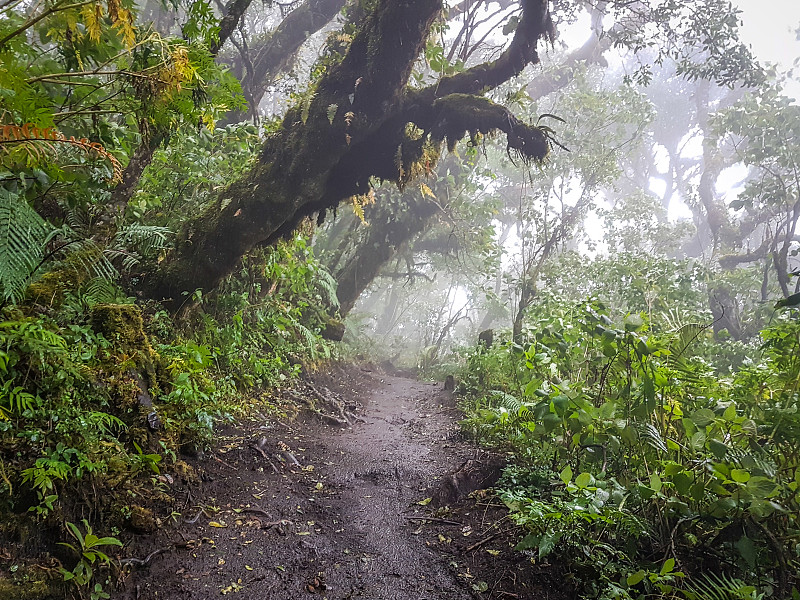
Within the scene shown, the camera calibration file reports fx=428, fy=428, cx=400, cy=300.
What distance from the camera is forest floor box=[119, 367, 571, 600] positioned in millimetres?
2449

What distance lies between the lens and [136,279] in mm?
4715

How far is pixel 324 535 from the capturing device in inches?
121

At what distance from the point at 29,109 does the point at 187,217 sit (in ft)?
10.7

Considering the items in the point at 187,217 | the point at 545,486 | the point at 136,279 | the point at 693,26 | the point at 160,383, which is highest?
the point at 693,26

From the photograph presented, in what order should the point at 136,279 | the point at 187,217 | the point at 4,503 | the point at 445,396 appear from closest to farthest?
the point at 4,503 < the point at 136,279 < the point at 187,217 < the point at 445,396

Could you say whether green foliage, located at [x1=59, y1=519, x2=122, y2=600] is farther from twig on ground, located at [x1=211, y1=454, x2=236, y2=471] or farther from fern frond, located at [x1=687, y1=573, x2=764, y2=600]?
fern frond, located at [x1=687, y1=573, x2=764, y2=600]

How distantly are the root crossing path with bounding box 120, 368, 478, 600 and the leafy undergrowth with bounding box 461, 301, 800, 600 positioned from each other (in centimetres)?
73

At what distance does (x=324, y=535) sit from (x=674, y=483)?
2.27m

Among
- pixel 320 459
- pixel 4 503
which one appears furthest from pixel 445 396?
pixel 4 503

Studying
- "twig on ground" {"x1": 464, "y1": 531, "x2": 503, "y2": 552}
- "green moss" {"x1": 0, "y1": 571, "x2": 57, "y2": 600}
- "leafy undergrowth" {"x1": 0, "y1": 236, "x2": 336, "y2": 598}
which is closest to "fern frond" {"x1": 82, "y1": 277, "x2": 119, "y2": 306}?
"leafy undergrowth" {"x1": 0, "y1": 236, "x2": 336, "y2": 598}

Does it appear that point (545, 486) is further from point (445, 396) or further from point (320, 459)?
point (445, 396)

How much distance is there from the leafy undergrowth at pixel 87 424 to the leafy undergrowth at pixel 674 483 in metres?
2.33

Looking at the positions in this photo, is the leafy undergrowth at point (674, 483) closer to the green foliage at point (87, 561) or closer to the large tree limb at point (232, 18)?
the green foliage at point (87, 561)

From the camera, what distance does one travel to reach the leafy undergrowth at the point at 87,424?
2008 millimetres
